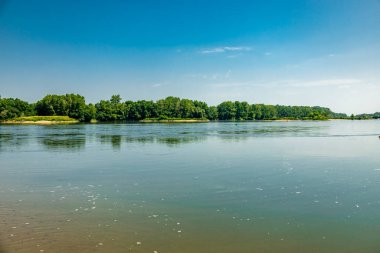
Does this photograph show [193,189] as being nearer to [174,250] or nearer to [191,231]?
[191,231]

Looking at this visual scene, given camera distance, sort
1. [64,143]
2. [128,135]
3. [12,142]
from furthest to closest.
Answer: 1. [128,135]
2. [12,142]
3. [64,143]

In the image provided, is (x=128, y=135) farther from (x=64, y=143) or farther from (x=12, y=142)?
(x=12, y=142)

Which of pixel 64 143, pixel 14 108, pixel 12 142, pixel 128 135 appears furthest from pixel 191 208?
pixel 14 108

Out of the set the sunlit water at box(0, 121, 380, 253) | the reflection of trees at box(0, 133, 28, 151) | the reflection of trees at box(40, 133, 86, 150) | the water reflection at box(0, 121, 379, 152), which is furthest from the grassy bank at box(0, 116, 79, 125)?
the sunlit water at box(0, 121, 380, 253)

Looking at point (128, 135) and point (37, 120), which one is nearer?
point (128, 135)

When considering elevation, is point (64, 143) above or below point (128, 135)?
above

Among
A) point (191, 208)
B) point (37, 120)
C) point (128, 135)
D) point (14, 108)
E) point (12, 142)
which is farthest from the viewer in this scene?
point (14, 108)


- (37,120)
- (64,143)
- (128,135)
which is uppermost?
(37,120)

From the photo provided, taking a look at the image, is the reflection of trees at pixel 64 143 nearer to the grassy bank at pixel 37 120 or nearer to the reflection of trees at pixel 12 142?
the reflection of trees at pixel 12 142

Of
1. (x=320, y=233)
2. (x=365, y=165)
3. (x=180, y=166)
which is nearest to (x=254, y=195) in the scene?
(x=320, y=233)

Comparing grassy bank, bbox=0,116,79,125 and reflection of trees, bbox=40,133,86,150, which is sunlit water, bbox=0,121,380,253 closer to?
reflection of trees, bbox=40,133,86,150

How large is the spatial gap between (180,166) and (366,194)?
441 inches

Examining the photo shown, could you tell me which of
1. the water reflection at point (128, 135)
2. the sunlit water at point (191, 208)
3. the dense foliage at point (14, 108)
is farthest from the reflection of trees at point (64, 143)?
the dense foliage at point (14, 108)

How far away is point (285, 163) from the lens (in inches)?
880
